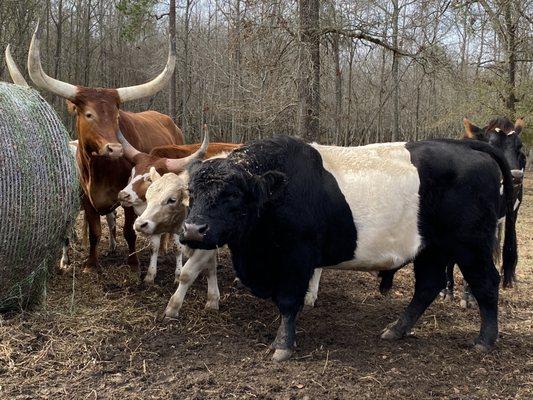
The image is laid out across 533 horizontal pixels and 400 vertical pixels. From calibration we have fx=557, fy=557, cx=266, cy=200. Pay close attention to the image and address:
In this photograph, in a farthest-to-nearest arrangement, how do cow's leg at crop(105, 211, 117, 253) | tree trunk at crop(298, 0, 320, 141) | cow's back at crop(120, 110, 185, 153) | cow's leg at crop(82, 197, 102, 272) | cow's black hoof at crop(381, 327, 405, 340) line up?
tree trunk at crop(298, 0, 320, 141)
cow's leg at crop(105, 211, 117, 253)
cow's back at crop(120, 110, 185, 153)
cow's leg at crop(82, 197, 102, 272)
cow's black hoof at crop(381, 327, 405, 340)

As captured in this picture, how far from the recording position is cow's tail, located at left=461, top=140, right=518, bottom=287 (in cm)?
481

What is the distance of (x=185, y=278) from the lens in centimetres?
509

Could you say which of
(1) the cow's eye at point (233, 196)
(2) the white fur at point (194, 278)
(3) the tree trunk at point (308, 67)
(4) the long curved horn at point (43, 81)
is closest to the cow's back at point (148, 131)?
(4) the long curved horn at point (43, 81)

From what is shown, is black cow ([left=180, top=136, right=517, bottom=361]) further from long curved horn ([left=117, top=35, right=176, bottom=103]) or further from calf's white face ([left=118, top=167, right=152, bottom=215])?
long curved horn ([left=117, top=35, right=176, bottom=103])

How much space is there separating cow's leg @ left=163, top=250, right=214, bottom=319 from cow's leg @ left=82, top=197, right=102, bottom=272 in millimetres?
1786

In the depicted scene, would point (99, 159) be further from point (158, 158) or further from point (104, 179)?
point (158, 158)

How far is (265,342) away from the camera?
4.62m

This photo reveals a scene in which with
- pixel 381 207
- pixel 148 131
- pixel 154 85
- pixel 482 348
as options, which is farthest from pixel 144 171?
pixel 482 348

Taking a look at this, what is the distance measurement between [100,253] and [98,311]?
2.62 metres

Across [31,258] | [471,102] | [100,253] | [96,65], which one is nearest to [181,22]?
[96,65]

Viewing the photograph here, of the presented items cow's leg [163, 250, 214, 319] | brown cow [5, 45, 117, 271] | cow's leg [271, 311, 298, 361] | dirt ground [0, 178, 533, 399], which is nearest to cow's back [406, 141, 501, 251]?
dirt ground [0, 178, 533, 399]

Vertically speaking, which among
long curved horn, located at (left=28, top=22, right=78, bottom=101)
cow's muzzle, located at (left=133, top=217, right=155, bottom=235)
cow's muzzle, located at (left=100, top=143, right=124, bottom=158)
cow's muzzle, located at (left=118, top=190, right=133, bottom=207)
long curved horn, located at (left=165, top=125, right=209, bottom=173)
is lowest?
cow's muzzle, located at (left=133, top=217, right=155, bottom=235)

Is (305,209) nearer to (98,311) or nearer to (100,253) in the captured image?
(98,311)

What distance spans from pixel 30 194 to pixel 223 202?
1.89 metres
